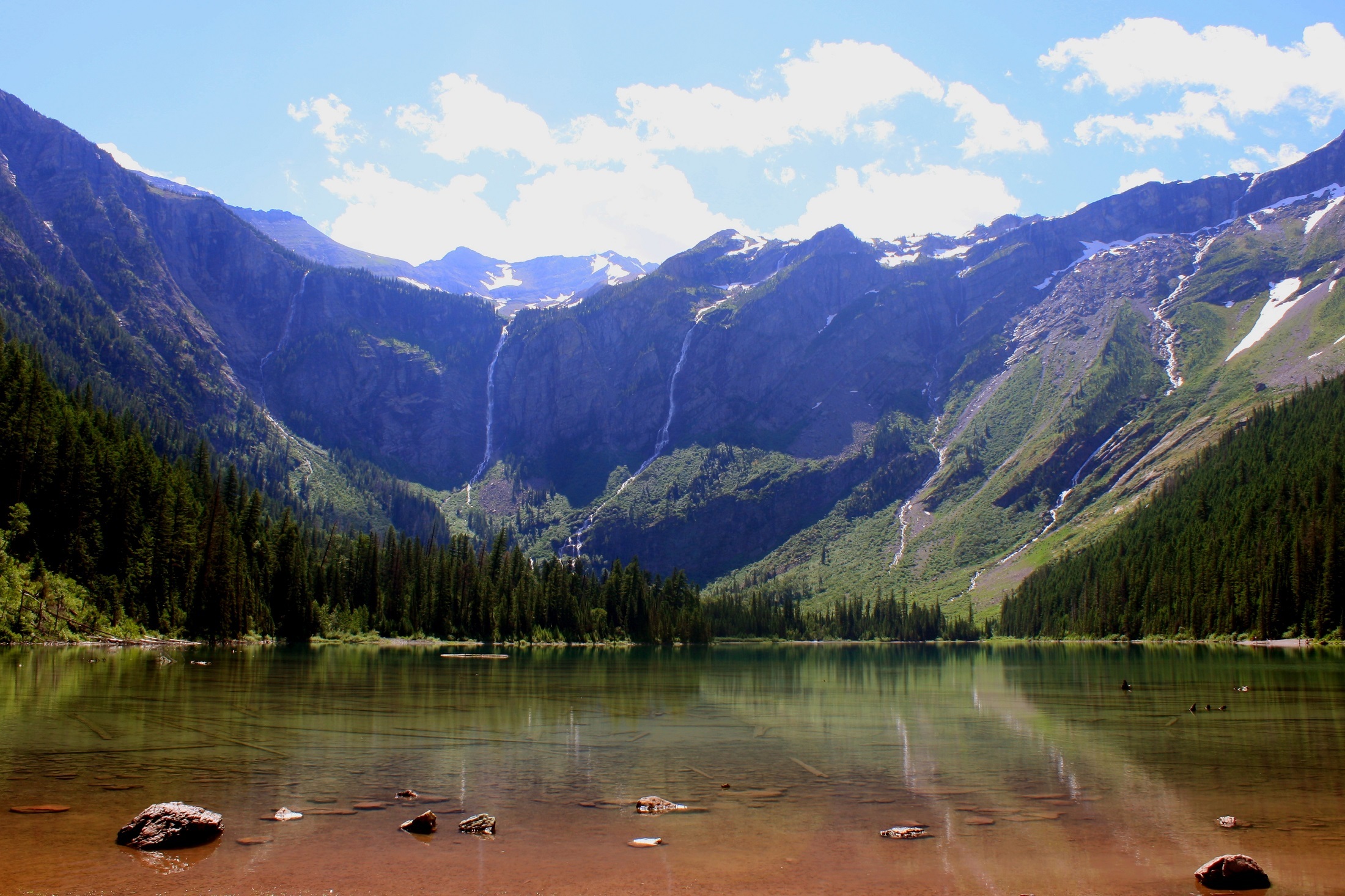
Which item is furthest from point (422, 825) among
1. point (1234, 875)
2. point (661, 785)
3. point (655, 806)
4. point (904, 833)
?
point (1234, 875)

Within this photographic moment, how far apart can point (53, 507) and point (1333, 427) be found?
645ft

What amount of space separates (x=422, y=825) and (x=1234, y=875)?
14893 millimetres

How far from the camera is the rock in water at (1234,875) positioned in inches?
604

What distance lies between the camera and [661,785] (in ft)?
79.5

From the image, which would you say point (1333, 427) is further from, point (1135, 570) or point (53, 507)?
point (53, 507)

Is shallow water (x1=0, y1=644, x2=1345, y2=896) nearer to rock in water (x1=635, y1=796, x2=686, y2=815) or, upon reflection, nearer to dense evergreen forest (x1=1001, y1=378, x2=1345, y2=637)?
rock in water (x1=635, y1=796, x2=686, y2=815)

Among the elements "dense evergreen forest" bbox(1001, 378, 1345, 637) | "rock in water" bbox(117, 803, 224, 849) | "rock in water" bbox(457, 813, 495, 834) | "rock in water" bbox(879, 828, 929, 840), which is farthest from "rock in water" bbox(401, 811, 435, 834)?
"dense evergreen forest" bbox(1001, 378, 1345, 637)

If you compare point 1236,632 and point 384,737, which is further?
point 1236,632

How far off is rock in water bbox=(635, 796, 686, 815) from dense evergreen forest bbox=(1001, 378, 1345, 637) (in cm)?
12261

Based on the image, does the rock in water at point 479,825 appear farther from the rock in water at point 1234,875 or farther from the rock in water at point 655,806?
the rock in water at point 1234,875

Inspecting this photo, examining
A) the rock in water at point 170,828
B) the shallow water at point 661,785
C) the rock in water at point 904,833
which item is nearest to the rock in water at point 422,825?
the shallow water at point 661,785

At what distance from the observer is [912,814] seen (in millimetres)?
20828

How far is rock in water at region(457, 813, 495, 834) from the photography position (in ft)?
60.0

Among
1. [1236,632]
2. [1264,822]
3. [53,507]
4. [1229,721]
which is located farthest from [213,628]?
[1236,632]
